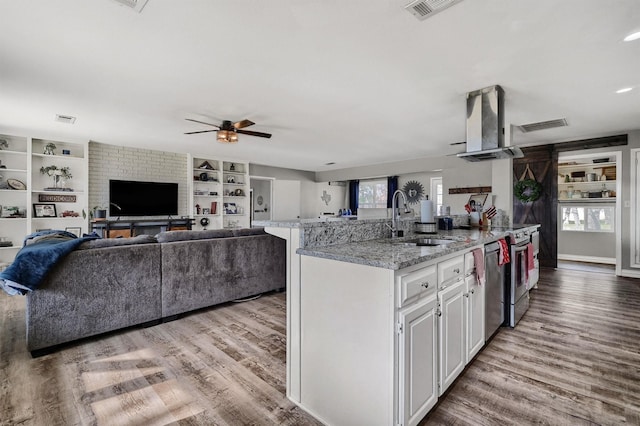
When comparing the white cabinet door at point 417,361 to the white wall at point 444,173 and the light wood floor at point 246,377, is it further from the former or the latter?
the white wall at point 444,173

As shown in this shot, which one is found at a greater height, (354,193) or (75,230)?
(354,193)

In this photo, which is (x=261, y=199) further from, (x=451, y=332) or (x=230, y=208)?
(x=451, y=332)

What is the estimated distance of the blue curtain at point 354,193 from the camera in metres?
9.92

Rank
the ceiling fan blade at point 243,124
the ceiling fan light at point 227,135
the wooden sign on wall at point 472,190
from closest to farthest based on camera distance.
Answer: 1. the ceiling fan blade at point 243,124
2. the ceiling fan light at point 227,135
3. the wooden sign on wall at point 472,190

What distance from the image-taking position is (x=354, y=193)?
32.9 ft

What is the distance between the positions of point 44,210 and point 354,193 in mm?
7687

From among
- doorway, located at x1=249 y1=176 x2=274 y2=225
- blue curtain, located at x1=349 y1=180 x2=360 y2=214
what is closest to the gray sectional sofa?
doorway, located at x1=249 y1=176 x2=274 y2=225

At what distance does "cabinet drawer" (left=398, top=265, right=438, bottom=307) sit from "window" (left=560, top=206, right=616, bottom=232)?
23.0ft

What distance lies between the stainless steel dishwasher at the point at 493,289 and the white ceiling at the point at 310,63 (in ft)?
5.41

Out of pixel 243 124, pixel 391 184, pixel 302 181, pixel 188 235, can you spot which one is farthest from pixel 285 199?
pixel 188 235

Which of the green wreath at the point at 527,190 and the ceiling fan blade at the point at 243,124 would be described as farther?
the green wreath at the point at 527,190

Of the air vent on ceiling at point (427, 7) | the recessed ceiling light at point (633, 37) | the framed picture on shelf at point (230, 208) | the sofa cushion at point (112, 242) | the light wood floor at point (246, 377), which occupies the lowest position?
the light wood floor at point (246, 377)

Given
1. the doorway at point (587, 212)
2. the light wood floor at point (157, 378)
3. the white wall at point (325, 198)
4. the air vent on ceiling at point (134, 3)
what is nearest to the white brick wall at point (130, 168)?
the light wood floor at point (157, 378)

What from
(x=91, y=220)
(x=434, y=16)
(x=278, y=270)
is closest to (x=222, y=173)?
(x=91, y=220)
